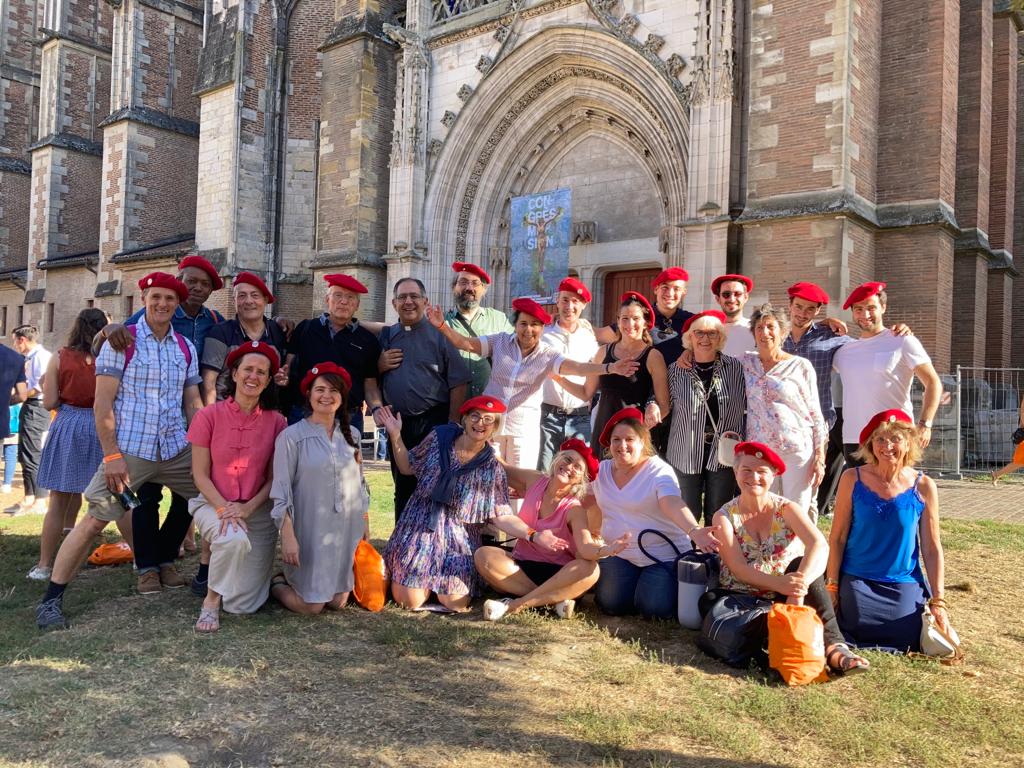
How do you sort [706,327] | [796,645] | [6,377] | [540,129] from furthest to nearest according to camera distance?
[540,129] < [6,377] < [706,327] < [796,645]

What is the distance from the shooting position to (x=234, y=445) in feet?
15.0

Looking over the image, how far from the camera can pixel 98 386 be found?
4.64 metres

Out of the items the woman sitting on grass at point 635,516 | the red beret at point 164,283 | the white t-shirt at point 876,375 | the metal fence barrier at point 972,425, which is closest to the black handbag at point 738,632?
the woman sitting on grass at point 635,516

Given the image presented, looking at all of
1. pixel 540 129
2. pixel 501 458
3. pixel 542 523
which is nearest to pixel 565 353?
pixel 501 458

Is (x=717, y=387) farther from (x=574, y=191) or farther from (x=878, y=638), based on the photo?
(x=574, y=191)

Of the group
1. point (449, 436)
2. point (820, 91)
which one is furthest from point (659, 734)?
point (820, 91)

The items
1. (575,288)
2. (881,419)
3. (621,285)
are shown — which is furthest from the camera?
(621,285)

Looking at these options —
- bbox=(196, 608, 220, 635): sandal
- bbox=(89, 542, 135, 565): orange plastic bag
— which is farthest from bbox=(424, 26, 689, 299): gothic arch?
bbox=(196, 608, 220, 635): sandal

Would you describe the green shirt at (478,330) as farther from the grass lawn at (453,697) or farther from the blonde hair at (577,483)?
the grass lawn at (453,697)

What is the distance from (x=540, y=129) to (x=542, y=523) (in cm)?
1205

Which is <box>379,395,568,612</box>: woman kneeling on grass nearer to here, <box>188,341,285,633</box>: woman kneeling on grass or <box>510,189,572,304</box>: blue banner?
<box>188,341,285,633</box>: woman kneeling on grass

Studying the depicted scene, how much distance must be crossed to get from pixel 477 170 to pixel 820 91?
6986 millimetres

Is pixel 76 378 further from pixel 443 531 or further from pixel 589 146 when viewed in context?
pixel 589 146

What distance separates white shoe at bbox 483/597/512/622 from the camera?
4.58m
